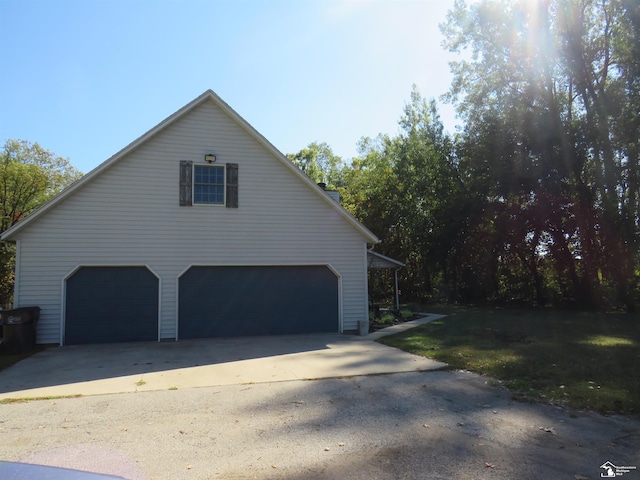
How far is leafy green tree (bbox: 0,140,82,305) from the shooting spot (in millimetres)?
27062

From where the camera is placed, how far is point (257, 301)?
13508mm

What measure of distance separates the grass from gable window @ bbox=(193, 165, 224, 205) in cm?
669

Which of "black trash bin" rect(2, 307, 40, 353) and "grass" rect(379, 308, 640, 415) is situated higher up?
"black trash bin" rect(2, 307, 40, 353)

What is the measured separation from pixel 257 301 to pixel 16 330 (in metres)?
6.22

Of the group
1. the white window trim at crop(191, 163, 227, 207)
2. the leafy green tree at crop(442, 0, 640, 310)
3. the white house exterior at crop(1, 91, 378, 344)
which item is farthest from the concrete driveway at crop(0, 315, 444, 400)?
the leafy green tree at crop(442, 0, 640, 310)

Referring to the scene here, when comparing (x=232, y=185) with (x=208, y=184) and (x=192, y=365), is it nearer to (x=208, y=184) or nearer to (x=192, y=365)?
(x=208, y=184)

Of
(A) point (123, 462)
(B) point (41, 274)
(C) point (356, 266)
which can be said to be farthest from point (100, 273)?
(A) point (123, 462)

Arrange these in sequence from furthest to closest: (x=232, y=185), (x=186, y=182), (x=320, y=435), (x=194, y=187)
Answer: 1. (x=232, y=185)
2. (x=194, y=187)
3. (x=186, y=182)
4. (x=320, y=435)

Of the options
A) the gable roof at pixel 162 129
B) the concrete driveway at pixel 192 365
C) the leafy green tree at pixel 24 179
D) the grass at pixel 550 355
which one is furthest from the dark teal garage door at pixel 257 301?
the leafy green tree at pixel 24 179

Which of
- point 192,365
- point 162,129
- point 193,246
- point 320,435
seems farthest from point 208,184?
point 320,435

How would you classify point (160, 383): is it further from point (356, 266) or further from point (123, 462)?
point (356, 266)

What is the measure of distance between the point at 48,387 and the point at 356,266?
9.27 m

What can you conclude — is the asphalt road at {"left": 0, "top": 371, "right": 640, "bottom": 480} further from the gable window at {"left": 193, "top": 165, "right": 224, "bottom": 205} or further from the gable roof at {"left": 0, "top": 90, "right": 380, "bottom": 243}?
the gable window at {"left": 193, "top": 165, "right": 224, "bottom": 205}

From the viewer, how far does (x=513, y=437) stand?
15.1ft
